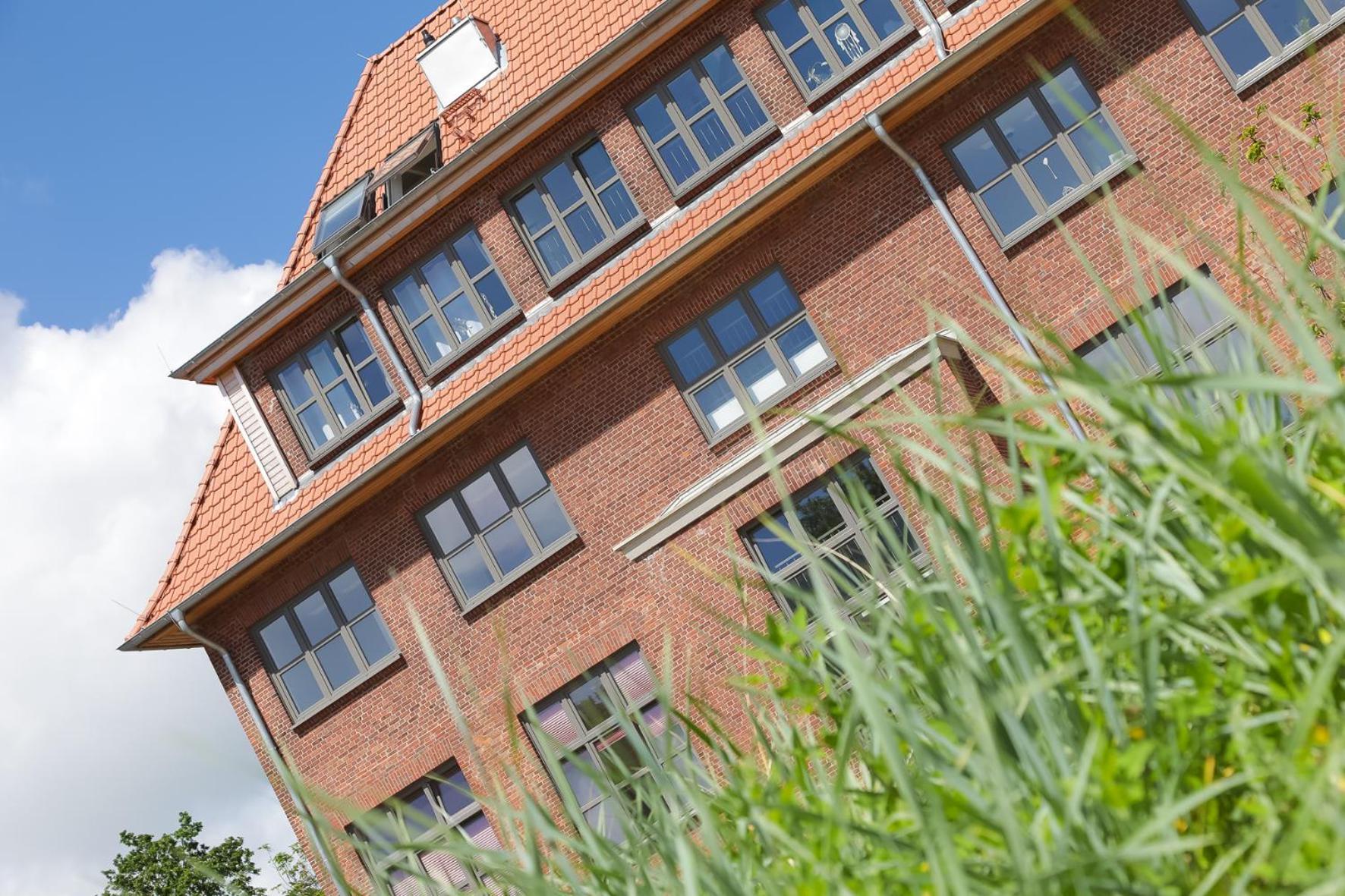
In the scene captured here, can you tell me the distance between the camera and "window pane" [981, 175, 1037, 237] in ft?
48.8

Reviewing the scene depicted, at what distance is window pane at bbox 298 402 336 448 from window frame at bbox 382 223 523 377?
5.88 ft

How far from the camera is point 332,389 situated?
1842 cm

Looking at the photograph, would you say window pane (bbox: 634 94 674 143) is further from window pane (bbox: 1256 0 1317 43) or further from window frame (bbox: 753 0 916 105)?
window pane (bbox: 1256 0 1317 43)

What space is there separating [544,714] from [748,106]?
7.81 metres

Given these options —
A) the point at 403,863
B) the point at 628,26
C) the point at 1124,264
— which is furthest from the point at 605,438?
the point at 403,863

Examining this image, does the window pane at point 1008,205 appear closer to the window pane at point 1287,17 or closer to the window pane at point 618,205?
the window pane at point 1287,17

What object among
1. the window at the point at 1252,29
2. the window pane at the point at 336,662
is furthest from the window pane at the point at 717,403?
the window at the point at 1252,29

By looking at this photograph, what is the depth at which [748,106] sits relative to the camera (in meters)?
16.3

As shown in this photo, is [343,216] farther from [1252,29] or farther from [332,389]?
[1252,29]

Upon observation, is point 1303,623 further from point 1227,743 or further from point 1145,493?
point 1145,493

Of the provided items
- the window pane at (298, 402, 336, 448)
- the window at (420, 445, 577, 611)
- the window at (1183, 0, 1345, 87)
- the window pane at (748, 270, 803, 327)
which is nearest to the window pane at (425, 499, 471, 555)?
the window at (420, 445, 577, 611)

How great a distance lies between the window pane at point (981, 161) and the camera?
14969 millimetres

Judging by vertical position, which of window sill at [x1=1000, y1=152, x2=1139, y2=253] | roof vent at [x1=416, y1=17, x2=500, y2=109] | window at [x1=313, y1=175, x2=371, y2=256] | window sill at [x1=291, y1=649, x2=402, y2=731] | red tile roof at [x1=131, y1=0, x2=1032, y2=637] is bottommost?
window sill at [x1=291, y1=649, x2=402, y2=731]

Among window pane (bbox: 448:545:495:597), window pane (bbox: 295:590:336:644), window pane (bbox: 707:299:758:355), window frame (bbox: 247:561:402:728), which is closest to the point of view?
window pane (bbox: 707:299:758:355)
